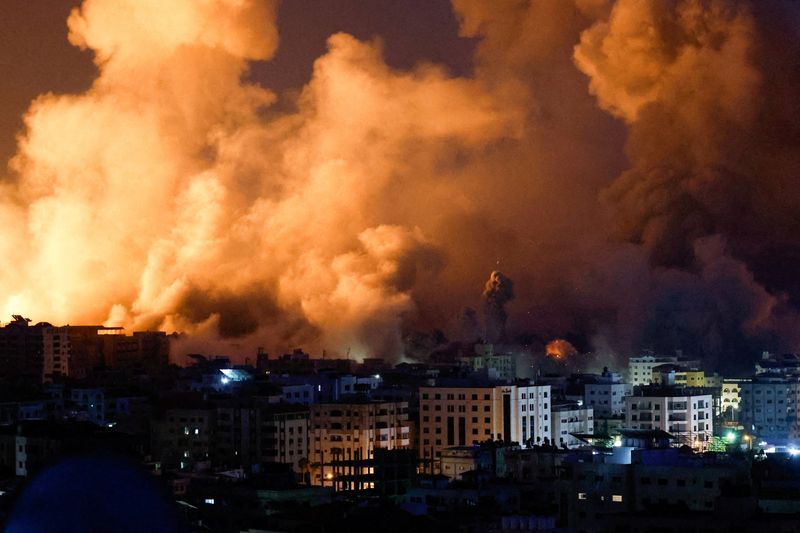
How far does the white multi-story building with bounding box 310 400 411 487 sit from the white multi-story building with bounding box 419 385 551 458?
39 centimetres

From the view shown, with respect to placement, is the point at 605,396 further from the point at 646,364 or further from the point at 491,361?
the point at 491,361

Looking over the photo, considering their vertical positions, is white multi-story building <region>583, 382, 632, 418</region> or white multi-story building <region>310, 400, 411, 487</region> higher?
white multi-story building <region>583, 382, 632, 418</region>

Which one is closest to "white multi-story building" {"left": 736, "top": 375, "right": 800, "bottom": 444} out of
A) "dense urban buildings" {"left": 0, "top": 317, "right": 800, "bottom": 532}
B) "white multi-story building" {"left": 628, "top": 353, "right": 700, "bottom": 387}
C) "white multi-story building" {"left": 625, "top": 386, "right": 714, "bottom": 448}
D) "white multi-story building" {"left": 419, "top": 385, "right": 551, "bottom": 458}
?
"dense urban buildings" {"left": 0, "top": 317, "right": 800, "bottom": 532}

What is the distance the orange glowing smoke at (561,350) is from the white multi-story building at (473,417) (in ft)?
37.5

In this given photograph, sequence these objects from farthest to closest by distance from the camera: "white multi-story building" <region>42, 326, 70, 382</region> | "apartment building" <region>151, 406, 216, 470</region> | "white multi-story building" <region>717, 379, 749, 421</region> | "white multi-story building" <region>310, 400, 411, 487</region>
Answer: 1. "white multi-story building" <region>42, 326, 70, 382</region>
2. "white multi-story building" <region>717, 379, 749, 421</region>
3. "apartment building" <region>151, 406, 216, 470</region>
4. "white multi-story building" <region>310, 400, 411, 487</region>

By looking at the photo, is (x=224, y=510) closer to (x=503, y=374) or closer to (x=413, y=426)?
(x=413, y=426)

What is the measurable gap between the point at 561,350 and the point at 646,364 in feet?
10.9

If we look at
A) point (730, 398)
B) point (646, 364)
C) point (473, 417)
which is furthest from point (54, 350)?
point (473, 417)

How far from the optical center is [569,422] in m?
28.2

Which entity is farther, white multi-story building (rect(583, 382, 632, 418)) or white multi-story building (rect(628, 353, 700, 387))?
white multi-story building (rect(628, 353, 700, 387))

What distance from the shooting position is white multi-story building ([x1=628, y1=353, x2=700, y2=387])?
116 feet

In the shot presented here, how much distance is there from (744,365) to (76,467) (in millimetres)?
35110

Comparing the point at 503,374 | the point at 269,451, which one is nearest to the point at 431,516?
the point at 269,451

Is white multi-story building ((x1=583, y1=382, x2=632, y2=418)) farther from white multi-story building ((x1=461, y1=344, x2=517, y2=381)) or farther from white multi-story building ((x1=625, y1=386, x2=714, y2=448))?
white multi-story building ((x1=461, y1=344, x2=517, y2=381))
